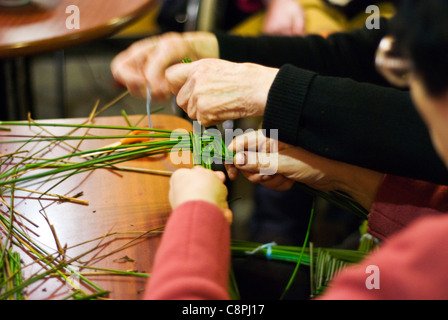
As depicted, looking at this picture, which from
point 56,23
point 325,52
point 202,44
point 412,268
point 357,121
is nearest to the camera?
point 412,268

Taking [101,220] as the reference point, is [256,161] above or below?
above

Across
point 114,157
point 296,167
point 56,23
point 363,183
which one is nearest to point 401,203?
point 363,183

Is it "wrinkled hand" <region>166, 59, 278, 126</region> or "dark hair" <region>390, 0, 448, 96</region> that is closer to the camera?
"dark hair" <region>390, 0, 448, 96</region>

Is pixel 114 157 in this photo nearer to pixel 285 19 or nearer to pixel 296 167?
pixel 296 167

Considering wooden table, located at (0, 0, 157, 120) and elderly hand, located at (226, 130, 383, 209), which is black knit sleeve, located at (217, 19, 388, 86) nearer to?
elderly hand, located at (226, 130, 383, 209)

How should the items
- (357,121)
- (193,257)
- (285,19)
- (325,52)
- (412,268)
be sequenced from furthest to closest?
(285,19), (325,52), (357,121), (193,257), (412,268)

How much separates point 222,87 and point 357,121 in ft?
0.82

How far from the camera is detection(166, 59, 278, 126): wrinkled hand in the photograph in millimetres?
947

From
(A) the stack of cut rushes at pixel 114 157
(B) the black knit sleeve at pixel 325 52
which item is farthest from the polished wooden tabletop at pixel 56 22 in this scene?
(B) the black knit sleeve at pixel 325 52

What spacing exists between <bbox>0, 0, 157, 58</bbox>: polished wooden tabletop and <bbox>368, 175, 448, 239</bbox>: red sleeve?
0.84 m

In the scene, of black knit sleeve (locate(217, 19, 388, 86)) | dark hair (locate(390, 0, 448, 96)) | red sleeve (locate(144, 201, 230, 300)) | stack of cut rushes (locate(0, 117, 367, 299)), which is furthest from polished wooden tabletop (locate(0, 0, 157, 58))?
dark hair (locate(390, 0, 448, 96))

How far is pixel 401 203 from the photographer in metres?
0.93

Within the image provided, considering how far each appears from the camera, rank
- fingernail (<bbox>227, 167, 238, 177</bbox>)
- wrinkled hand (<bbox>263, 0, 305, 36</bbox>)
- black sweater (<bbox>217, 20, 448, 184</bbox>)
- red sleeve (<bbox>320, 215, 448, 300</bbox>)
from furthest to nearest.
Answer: wrinkled hand (<bbox>263, 0, 305, 36</bbox>) < fingernail (<bbox>227, 167, 238, 177</bbox>) < black sweater (<bbox>217, 20, 448, 184</bbox>) < red sleeve (<bbox>320, 215, 448, 300</bbox>)

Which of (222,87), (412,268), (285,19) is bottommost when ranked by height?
(412,268)
